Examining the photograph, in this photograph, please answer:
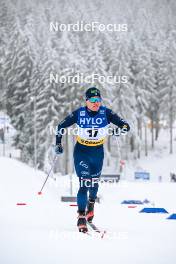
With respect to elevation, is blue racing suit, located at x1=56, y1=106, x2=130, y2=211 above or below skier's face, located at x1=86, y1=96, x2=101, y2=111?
below

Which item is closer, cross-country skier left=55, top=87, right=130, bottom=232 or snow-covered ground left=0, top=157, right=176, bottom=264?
snow-covered ground left=0, top=157, right=176, bottom=264

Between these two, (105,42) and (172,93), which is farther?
(172,93)

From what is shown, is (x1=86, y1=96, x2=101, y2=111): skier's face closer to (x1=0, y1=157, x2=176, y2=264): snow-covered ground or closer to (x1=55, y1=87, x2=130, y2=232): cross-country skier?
(x1=55, y1=87, x2=130, y2=232): cross-country skier

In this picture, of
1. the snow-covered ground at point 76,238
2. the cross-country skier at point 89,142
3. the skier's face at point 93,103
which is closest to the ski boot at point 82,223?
the cross-country skier at point 89,142

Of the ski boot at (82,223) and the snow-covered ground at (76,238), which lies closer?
the snow-covered ground at (76,238)

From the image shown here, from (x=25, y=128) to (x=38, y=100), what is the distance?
13.7 ft

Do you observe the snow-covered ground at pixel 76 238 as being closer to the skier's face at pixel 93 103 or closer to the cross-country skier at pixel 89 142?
the cross-country skier at pixel 89 142

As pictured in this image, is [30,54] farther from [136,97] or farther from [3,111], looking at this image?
[136,97]

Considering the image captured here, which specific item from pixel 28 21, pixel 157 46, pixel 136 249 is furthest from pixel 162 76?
pixel 136 249

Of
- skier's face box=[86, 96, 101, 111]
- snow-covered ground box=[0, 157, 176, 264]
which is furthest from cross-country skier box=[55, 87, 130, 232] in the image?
snow-covered ground box=[0, 157, 176, 264]

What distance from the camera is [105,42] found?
161 ft

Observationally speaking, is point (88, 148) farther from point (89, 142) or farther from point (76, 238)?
point (76, 238)

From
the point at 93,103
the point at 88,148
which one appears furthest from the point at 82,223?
the point at 93,103

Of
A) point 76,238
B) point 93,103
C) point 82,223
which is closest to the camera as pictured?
point 76,238
